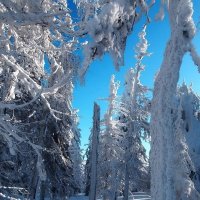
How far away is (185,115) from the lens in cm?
1507

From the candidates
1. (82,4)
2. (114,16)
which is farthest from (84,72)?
(82,4)

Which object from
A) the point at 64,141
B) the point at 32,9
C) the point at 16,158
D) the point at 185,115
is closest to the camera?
the point at 32,9

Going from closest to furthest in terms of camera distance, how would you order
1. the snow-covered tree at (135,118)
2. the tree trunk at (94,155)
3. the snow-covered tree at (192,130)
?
the snow-covered tree at (192,130) → the tree trunk at (94,155) → the snow-covered tree at (135,118)

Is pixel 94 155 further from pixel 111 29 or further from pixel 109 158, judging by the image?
pixel 109 158

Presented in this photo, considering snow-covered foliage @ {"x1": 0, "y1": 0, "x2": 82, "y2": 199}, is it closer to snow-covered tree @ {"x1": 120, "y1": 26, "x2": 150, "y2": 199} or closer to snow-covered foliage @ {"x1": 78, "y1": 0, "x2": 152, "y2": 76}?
snow-covered foliage @ {"x1": 78, "y1": 0, "x2": 152, "y2": 76}

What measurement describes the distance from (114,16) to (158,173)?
2781mm

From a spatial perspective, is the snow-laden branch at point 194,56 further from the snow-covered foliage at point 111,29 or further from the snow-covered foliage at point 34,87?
the snow-covered foliage at point 34,87

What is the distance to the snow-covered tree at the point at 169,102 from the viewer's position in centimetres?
648

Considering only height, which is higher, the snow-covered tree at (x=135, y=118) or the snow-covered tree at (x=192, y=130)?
the snow-covered tree at (x=135, y=118)

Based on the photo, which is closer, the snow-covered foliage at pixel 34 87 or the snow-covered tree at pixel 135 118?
the snow-covered foliage at pixel 34 87

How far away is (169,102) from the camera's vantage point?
6.69 metres

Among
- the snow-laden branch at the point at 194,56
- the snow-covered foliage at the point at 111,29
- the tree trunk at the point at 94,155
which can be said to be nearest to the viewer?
the snow-covered foliage at the point at 111,29

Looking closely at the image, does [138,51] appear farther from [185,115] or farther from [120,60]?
[120,60]

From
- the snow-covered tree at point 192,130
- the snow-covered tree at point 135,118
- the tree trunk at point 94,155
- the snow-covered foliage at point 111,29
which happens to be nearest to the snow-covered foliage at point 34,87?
the snow-covered foliage at point 111,29
